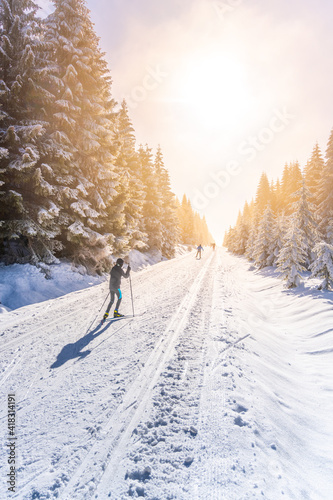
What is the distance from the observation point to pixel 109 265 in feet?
44.3

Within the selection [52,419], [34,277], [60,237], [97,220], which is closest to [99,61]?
[97,220]

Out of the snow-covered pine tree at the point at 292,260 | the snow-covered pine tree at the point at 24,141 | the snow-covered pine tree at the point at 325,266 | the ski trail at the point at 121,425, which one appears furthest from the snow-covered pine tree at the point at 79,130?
the snow-covered pine tree at the point at 325,266

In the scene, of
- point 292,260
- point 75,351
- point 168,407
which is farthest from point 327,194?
point 75,351

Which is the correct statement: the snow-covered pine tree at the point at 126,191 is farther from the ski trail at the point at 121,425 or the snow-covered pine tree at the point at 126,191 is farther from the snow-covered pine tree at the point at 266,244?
the snow-covered pine tree at the point at 266,244

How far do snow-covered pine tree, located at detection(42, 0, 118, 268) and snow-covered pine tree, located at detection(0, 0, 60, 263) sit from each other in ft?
2.37

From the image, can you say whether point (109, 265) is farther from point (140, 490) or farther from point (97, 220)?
point (140, 490)

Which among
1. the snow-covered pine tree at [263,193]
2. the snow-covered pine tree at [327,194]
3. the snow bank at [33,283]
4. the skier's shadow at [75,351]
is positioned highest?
the snow-covered pine tree at [263,193]

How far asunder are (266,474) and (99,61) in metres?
18.9

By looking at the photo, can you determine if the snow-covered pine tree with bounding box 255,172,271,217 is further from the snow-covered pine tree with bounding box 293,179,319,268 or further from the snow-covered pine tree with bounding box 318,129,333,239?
the snow-covered pine tree with bounding box 293,179,319,268

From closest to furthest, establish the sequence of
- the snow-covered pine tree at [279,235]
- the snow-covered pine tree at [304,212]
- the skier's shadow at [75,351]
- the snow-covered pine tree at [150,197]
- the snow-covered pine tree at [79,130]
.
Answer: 1. the skier's shadow at [75,351]
2. the snow-covered pine tree at [79,130]
3. the snow-covered pine tree at [304,212]
4. the snow-covered pine tree at [279,235]
5. the snow-covered pine tree at [150,197]

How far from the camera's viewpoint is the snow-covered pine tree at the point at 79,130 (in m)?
10.9

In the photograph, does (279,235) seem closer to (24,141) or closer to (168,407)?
(168,407)

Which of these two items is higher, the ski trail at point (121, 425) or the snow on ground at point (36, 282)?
the snow on ground at point (36, 282)

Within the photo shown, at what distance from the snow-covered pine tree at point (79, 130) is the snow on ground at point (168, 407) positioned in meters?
6.04
